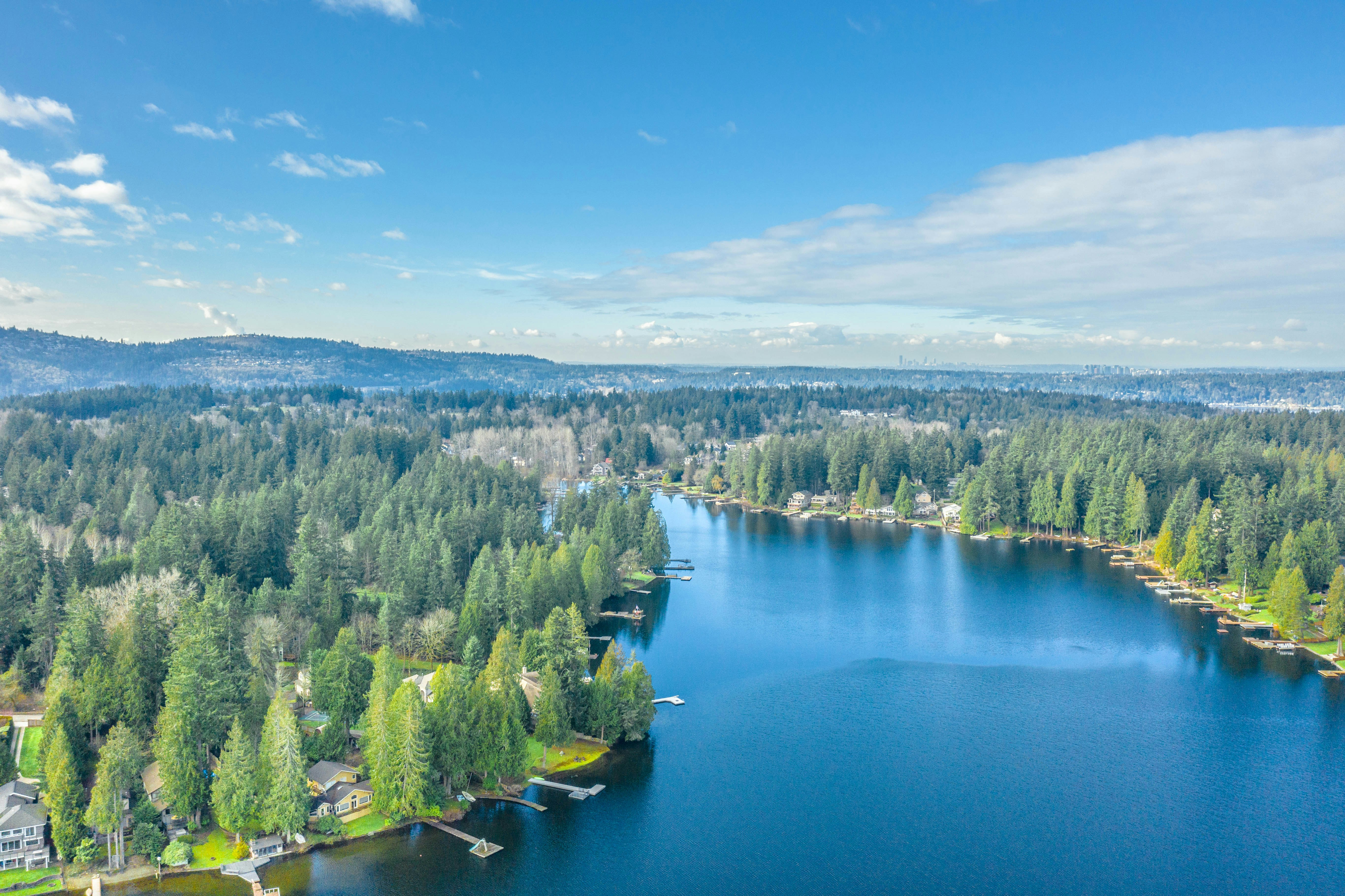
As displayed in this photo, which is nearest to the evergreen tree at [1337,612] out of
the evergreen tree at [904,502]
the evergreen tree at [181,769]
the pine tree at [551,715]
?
the pine tree at [551,715]

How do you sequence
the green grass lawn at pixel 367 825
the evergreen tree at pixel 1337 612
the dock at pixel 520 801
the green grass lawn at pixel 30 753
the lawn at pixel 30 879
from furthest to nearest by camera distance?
the evergreen tree at pixel 1337 612 < the dock at pixel 520 801 < the green grass lawn at pixel 30 753 < the green grass lawn at pixel 367 825 < the lawn at pixel 30 879

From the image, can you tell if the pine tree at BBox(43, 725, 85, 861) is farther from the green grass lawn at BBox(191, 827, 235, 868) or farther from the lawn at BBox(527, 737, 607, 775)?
the lawn at BBox(527, 737, 607, 775)

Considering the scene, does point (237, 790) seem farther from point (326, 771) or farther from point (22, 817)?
point (22, 817)

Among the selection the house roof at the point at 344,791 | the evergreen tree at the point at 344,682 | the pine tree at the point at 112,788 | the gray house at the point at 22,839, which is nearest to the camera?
the gray house at the point at 22,839

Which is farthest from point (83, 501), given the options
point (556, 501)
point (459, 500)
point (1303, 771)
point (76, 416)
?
point (1303, 771)

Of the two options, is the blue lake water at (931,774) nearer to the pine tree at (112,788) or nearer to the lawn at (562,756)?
the lawn at (562,756)

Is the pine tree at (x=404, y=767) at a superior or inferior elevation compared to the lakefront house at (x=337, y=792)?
superior

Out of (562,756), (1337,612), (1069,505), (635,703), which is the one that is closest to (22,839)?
(562,756)

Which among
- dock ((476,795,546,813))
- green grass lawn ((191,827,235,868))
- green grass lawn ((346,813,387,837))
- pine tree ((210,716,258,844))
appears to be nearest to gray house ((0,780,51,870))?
green grass lawn ((191,827,235,868))

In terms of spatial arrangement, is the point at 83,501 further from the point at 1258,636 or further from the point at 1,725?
the point at 1258,636
